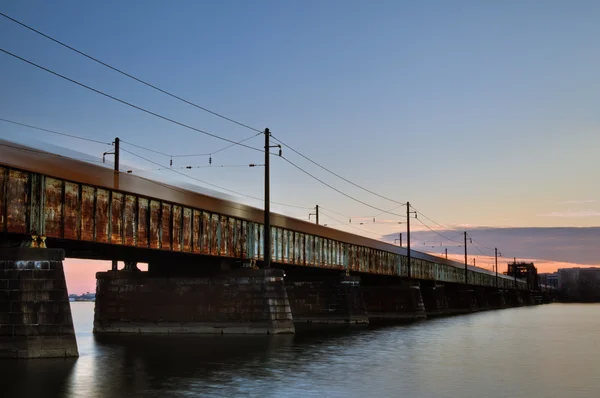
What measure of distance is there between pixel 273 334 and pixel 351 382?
2413cm

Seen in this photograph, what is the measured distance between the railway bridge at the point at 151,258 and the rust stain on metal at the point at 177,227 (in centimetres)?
6

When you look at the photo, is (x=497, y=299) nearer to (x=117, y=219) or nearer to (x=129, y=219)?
(x=129, y=219)

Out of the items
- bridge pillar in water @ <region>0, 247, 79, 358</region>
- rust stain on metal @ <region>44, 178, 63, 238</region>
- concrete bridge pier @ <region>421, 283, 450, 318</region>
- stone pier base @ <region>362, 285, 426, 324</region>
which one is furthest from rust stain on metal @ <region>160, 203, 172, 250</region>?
concrete bridge pier @ <region>421, 283, 450, 318</region>

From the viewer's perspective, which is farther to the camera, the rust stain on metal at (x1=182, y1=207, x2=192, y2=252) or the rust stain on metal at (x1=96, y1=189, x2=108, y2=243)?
the rust stain on metal at (x1=182, y1=207, x2=192, y2=252)

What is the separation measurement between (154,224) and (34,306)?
13813 millimetres

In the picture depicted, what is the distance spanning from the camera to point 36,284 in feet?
96.5

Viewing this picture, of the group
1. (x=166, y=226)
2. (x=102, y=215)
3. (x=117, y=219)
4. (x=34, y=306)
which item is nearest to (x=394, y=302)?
(x=166, y=226)

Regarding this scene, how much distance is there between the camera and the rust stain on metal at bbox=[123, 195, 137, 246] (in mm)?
39625

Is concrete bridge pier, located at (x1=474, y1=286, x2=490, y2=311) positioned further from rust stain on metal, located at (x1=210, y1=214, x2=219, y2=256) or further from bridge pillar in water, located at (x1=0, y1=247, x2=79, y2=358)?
bridge pillar in water, located at (x1=0, y1=247, x2=79, y2=358)

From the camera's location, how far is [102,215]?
37.6 m

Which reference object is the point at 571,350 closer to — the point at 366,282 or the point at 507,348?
the point at 507,348

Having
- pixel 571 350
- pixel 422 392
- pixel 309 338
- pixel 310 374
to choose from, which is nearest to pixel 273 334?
pixel 309 338

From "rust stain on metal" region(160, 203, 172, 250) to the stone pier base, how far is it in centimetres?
5001

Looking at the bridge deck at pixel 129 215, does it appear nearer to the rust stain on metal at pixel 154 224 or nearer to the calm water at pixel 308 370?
the rust stain on metal at pixel 154 224
